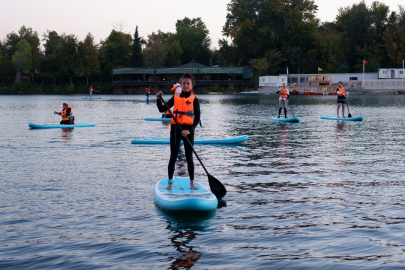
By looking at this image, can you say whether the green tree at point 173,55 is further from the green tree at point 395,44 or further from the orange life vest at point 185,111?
the orange life vest at point 185,111

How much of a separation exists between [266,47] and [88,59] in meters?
38.3

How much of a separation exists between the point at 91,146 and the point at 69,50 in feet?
315

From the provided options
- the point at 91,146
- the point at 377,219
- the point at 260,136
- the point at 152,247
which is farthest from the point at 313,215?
the point at 260,136

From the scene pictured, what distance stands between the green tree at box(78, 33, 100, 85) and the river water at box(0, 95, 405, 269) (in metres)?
92.0

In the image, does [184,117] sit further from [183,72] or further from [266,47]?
[266,47]

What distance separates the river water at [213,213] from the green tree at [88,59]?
92.0m

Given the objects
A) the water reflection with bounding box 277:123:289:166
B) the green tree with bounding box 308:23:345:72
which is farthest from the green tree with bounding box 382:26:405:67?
the water reflection with bounding box 277:123:289:166

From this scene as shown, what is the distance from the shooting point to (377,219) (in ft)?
28.2

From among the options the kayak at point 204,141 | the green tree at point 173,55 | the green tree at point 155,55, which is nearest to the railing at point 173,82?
the green tree at point 155,55

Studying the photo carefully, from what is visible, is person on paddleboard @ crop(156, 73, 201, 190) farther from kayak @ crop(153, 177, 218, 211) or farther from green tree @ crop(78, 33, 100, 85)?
green tree @ crop(78, 33, 100, 85)

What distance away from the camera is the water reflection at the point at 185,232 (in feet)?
22.3

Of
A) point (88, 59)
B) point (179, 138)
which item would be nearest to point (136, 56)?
point (88, 59)

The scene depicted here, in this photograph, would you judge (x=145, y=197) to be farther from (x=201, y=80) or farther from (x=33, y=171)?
(x=201, y=80)

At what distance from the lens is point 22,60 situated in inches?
4434
